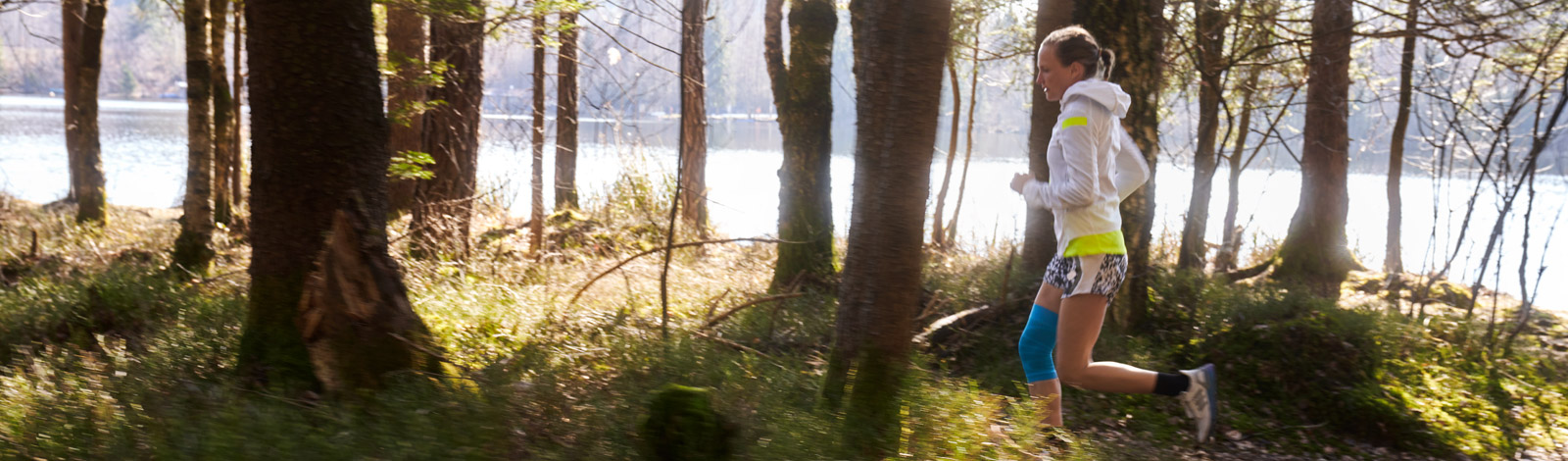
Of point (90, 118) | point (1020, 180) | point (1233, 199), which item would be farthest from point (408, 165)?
point (1233, 199)

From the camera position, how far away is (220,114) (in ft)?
31.2

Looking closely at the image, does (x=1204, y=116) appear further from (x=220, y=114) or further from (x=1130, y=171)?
(x=220, y=114)

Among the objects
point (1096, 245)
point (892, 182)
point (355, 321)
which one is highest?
point (892, 182)

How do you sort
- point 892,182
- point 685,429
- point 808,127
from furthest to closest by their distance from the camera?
point 808,127
point 892,182
point 685,429

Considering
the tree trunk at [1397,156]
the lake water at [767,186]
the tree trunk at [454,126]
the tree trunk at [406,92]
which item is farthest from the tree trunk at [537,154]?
the tree trunk at [1397,156]

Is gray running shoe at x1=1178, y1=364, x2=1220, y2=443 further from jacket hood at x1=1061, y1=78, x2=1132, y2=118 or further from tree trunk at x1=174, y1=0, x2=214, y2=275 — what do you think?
tree trunk at x1=174, y1=0, x2=214, y2=275

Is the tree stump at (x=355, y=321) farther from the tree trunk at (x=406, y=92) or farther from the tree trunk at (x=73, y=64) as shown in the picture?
the tree trunk at (x=73, y=64)

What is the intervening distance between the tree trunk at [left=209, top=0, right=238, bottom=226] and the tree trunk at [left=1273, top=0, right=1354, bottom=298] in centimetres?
1169

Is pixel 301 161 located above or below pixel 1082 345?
above

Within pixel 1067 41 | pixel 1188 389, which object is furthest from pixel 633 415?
pixel 1188 389

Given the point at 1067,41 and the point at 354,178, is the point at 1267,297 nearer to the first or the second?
the point at 1067,41

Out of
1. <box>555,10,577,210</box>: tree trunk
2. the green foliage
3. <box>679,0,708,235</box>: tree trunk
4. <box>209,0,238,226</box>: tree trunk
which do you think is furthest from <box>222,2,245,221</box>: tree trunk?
the green foliage

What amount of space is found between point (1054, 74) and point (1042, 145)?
3.02 meters

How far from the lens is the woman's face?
12.1 ft
